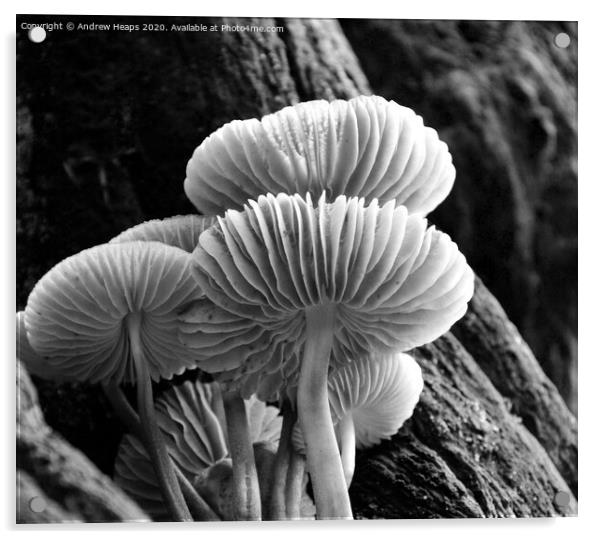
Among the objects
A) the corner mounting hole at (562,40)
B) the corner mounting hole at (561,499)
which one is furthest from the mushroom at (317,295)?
the corner mounting hole at (562,40)

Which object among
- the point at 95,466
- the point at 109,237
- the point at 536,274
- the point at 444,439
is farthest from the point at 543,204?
the point at 95,466

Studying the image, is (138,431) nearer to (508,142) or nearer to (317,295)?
(317,295)

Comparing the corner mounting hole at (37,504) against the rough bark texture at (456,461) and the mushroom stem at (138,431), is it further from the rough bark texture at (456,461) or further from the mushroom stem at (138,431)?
the rough bark texture at (456,461)

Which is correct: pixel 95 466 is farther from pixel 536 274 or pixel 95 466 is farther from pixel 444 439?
pixel 536 274

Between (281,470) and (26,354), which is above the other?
(26,354)

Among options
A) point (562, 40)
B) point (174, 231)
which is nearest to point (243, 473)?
point (174, 231)

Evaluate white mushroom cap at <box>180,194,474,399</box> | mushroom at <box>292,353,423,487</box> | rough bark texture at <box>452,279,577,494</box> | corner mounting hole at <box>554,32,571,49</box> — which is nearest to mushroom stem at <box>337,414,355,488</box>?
mushroom at <box>292,353,423,487</box>

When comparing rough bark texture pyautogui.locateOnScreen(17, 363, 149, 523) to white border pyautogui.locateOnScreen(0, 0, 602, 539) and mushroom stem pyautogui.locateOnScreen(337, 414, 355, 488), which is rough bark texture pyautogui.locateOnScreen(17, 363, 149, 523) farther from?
mushroom stem pyautogui.locateOnScreen(337, 414, 355, 488)
